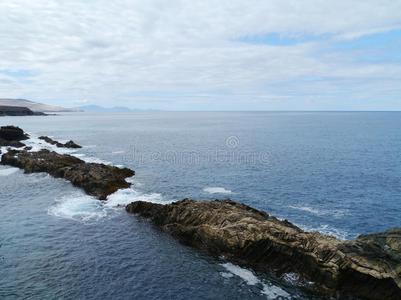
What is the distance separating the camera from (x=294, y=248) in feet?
116

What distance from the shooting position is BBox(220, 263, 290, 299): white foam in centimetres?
3161

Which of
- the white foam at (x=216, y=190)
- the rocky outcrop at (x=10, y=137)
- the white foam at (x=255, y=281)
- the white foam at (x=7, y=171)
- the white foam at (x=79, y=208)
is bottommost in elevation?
the white foam at (x=255, y=281)

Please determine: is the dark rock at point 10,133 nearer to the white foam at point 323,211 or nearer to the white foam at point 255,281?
the white foam at point 323,211

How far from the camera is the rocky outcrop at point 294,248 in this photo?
30844mm

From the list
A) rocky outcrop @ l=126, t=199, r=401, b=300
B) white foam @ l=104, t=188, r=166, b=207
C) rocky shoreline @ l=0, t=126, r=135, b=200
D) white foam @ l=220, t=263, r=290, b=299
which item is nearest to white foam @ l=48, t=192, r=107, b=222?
white foam @ l=104, t=188, r=166, b=207

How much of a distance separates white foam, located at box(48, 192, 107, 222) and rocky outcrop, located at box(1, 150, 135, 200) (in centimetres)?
248

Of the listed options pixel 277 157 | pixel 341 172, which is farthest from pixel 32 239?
pixel 277 157

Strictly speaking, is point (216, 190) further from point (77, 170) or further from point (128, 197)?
point (77, 170)

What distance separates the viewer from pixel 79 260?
37344mm

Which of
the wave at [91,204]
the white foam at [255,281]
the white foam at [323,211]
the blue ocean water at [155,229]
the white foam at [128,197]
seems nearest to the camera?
the white foam at [255,281]

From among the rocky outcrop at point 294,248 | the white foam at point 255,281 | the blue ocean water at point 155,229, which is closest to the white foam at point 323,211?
the blue ocean water at point 155,229

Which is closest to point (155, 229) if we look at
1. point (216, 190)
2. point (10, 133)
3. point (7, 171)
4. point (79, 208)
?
point (79, 208)

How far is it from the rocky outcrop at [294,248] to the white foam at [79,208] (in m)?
11.1

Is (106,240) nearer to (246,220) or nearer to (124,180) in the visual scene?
(246,220)
